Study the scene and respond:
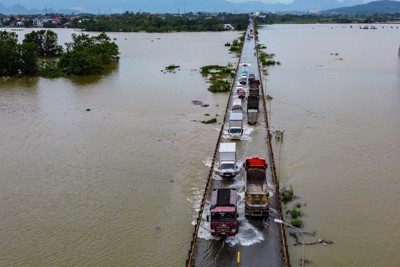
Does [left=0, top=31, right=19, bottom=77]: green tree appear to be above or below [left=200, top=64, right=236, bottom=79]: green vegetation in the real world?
above

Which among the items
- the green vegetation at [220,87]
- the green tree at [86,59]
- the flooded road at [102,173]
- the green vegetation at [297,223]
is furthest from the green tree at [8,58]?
the green vegetation at [297,223]

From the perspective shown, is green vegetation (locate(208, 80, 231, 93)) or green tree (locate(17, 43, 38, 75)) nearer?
green vegetation (locate(208, 80, 231, 93))

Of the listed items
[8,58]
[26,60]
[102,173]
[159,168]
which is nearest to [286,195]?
[159,168]

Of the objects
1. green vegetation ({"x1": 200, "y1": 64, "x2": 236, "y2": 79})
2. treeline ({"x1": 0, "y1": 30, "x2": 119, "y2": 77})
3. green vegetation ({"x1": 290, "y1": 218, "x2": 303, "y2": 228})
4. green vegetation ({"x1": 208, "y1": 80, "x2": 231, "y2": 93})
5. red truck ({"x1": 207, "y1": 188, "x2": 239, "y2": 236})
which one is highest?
treeline ({"x1": 0, "y1": 30, "x2": 119, "y2": 77})

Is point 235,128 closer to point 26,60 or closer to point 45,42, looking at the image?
point 26,60

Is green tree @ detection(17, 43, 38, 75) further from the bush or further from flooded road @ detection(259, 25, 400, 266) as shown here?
the bush

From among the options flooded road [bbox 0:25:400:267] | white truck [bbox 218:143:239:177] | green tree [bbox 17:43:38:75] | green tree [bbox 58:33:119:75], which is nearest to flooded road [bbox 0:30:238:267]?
flooded road [bbox 0:25:400:267]

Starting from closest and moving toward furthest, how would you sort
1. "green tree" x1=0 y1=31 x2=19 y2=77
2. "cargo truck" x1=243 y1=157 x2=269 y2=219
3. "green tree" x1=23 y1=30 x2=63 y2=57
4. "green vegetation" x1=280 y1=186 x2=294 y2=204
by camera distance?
"cargo truck" x1=243 y1=157 x2=269 y2=219, "green vegetation" x1=280 y1=186 x2=294 y2=204, "green tree" x1=0 y1=31 x2=19 y2=77, "green tree" x1=23 y1=30 x2=63 y2=57
